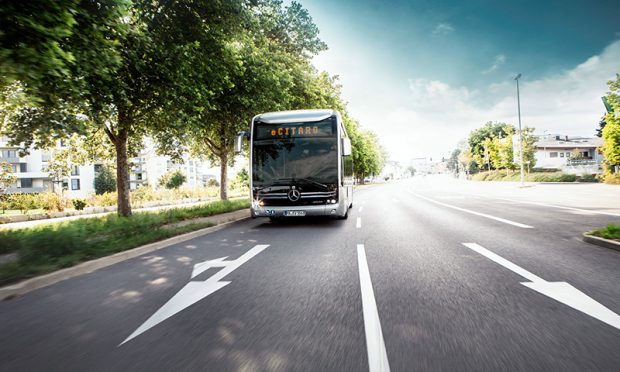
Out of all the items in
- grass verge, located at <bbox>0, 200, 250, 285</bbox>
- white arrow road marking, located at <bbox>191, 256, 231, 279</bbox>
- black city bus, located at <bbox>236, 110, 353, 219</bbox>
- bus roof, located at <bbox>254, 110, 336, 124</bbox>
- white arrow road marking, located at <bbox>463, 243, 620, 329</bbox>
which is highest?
→ bus roof, located at <bbox>254, 110, 336, 124</bbox>

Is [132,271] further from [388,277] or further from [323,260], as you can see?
[388,277]

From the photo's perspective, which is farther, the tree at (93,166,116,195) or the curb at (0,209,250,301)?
the tree at (93,166,116,195)

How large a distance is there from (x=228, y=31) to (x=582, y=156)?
269 ft

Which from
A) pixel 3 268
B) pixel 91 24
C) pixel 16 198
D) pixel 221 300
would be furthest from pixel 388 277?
pixel 16 198

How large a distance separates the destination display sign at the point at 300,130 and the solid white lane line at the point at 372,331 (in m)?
6.64

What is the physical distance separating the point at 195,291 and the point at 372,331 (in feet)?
8.17

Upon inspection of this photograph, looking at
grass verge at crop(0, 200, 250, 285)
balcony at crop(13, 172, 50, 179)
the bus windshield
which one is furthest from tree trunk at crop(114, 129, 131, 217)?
balcony at crop(13, 172, 50, 179)

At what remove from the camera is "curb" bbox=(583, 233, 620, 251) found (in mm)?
6180

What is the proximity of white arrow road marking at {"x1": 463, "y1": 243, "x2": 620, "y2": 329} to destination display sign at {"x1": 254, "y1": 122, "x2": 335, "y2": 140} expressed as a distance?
687 centimetres

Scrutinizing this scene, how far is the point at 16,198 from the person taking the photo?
21.7 m

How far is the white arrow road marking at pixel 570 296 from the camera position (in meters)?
3.24

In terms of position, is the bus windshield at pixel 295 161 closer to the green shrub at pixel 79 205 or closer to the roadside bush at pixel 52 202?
the green shrub at pixel 79 205

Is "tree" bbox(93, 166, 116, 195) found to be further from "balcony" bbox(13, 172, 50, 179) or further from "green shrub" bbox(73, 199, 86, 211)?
"green shrub" bbox(73, 199, 86, 211)

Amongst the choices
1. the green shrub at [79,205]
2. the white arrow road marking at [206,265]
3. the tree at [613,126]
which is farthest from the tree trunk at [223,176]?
the tree at [613,126]
